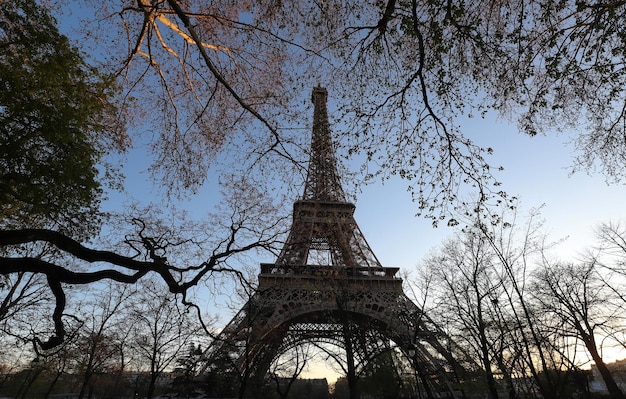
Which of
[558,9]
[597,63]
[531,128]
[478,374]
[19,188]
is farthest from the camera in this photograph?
[478,374]

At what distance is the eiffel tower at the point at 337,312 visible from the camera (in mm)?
20891

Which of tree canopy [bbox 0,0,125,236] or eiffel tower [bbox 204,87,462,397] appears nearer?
tree canopy [bbox 0,0,125,236]

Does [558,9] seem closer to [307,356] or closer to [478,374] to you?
[307,356]

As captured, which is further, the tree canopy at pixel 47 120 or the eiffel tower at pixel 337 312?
the eiffel tower at pixel 337 312

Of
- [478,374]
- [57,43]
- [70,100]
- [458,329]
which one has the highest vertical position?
[57,43]

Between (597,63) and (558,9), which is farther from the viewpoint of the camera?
(597,63)

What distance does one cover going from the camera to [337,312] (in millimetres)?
21672

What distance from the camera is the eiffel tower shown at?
20.9 m

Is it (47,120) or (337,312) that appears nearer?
(47,120)

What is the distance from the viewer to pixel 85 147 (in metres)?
7.66

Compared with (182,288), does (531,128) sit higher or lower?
higher

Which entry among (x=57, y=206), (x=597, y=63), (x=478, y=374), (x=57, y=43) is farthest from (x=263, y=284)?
(x=597, y=63)

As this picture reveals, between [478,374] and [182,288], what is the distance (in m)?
22.4

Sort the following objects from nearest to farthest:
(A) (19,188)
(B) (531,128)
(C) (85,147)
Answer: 1. (B) (531,128)
2. (A) (19,188)
3. (C) (85,147)
